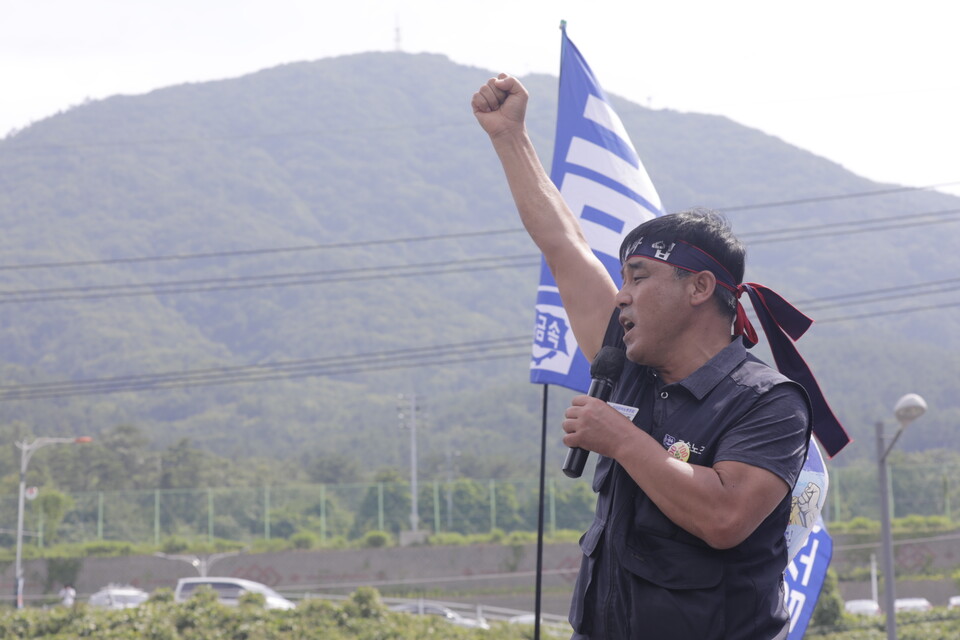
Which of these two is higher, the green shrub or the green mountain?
the green mountain

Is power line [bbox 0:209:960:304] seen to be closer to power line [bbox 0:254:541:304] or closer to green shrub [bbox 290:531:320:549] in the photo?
power line [bbox 0:254:541:304]

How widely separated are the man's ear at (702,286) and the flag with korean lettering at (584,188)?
10.6 ft

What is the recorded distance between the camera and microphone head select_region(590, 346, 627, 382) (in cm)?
288

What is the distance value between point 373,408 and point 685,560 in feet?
432

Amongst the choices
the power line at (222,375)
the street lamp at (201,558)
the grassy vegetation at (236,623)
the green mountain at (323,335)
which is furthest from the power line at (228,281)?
the grassy vegetation at (236,623)

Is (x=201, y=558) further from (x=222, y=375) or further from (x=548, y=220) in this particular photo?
(x=222, y=375)

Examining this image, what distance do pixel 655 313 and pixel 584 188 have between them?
3.57 metres

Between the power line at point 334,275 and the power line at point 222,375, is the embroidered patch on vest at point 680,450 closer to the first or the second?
the power line at point 334,275

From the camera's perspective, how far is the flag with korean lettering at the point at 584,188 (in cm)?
612

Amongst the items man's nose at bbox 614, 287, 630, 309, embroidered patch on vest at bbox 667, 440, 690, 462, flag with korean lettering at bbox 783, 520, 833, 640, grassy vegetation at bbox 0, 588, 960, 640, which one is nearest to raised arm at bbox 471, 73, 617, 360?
man's nose at bbox 614, 287, 630, 309

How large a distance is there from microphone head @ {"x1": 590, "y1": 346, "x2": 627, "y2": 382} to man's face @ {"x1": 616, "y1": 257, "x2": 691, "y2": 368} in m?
0.09

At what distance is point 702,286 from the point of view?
2811mm

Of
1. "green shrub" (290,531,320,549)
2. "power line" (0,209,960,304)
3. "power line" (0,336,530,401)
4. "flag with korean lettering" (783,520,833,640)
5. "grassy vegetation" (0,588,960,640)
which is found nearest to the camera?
"flag with korean lettering" (783,520,833,640)

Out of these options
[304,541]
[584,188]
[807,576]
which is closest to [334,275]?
[304,541]
